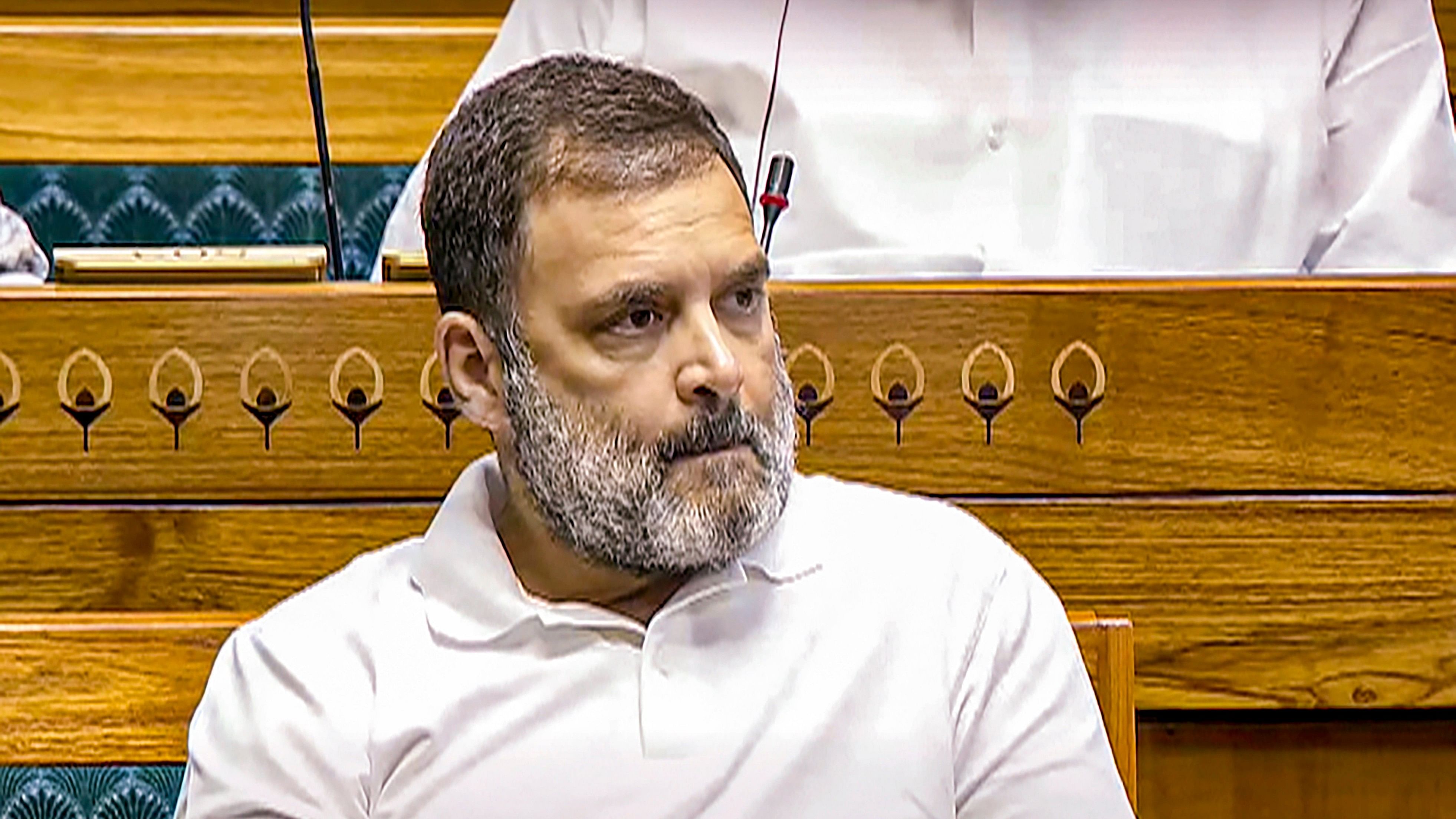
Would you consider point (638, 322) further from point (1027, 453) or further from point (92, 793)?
point (92, 793)

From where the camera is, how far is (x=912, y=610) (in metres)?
1.24

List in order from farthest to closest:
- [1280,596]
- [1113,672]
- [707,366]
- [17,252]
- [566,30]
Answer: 1. [566,30]
2. [17,252]
3. [1280,596]
4. [1113,672]
5. [707,366]

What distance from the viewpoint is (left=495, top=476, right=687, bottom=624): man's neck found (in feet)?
4.14

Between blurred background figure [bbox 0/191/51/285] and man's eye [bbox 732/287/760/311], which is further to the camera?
blurred background figure [bbox 0/191/51/285]

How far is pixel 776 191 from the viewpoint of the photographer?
1626 millimetres

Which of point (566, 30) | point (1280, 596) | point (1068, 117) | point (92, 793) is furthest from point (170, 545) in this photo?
point (1068, 117)

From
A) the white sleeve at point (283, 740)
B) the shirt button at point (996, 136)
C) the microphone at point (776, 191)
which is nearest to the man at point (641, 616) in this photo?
the white sleeve at point (283, 740)

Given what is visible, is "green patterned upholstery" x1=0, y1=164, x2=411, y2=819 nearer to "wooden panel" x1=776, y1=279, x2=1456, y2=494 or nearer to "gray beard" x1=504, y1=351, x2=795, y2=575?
"wooden panel" x1=776, y1=279, x2=1456, y2=494

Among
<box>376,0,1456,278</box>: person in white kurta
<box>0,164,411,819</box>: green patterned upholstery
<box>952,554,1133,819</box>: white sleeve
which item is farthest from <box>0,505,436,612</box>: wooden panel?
<box>0,164,411,819</box>: green patterned upholstery

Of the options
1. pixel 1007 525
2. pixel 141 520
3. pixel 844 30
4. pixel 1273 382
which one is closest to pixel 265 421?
pixel 141 520

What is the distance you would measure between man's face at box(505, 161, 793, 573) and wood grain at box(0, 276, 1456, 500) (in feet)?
0.89

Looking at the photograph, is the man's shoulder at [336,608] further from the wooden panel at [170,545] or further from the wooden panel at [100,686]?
the wooden panel at [170,545]

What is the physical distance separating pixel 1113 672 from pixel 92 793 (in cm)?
90

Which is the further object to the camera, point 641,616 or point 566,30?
point 566,30
